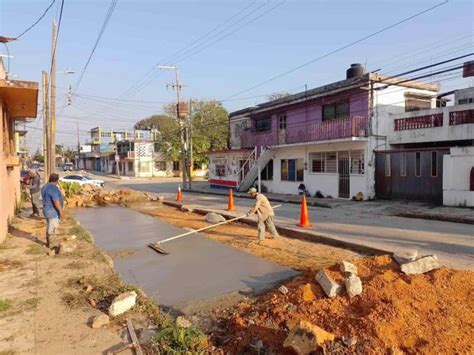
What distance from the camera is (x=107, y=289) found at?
5.56 m

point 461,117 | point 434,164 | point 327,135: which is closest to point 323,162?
point 327,135

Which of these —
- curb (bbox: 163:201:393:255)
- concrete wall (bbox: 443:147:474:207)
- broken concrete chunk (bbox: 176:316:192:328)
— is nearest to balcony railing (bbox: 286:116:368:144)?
concrete wall (bbox: 443:147:474:207)

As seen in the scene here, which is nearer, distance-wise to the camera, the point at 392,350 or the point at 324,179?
the point at 392,350

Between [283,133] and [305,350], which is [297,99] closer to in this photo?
[283,133]

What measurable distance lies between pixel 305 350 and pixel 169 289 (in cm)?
305

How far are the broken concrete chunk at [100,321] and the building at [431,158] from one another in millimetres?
14295

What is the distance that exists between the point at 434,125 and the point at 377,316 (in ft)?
50.1

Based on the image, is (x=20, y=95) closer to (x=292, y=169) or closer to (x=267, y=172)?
(x=292, y=169)

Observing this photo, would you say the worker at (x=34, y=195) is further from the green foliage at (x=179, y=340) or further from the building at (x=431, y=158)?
the building at (x=431, y=158)

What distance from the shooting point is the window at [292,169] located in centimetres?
2364

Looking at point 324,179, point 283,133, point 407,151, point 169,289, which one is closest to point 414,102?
point 407,151

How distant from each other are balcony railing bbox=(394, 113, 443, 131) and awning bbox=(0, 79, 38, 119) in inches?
600

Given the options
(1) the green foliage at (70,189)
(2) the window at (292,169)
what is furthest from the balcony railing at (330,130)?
(1) the green foliage at (70,189)

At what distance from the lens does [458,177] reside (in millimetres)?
14828
